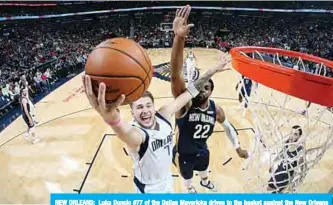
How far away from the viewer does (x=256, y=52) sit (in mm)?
3330

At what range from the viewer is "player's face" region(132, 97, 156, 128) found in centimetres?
201

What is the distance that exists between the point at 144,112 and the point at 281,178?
2.08m

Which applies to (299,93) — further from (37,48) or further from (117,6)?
(117,6)

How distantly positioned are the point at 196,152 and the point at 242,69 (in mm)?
828

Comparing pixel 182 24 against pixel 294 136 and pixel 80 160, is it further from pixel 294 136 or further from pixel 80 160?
pixel 80 160

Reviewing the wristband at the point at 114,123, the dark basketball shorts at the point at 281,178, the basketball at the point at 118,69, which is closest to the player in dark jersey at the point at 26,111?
the dark basketball shorts at the point at 281,178

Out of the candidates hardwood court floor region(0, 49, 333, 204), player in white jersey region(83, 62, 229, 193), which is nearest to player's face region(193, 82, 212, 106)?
player in white jersey region(83, 62, 229, 193)

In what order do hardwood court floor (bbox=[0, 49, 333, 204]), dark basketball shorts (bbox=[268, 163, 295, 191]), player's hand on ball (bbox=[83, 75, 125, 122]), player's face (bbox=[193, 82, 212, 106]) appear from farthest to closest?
hardwood court floor (bbox=[0, 49, 333, 204]), dark basketball shorts (bbox=[268, 163, 295, 191]), player's face (bbox=[193, 82, 212, 106]), player's hand on ball (bbox=[83, 75, 125, 122])

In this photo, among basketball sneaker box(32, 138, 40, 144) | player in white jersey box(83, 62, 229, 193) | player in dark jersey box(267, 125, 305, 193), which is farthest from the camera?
basketball sneaker box(32, 138, 40, 144)

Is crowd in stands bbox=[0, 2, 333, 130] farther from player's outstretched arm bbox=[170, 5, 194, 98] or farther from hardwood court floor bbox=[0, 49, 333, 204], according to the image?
player's outstretched arm bbox=[170, 5, 194, 98]

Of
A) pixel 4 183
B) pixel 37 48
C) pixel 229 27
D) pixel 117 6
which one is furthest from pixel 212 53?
pixel 4 183

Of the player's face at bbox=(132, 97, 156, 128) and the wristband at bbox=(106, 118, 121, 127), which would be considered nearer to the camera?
the wristband at bbox=(106, 118, 121, 127)
